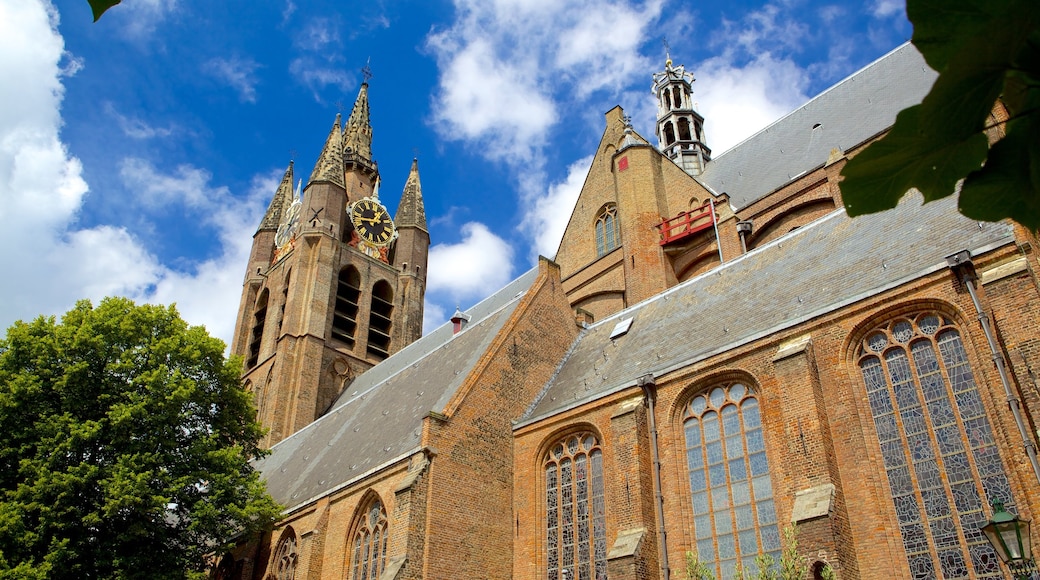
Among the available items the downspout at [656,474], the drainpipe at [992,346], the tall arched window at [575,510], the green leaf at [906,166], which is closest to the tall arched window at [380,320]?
the tall arched window at [575,510]

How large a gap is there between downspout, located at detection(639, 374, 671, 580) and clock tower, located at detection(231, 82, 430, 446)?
23726mm

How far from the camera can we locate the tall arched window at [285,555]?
2206 cm

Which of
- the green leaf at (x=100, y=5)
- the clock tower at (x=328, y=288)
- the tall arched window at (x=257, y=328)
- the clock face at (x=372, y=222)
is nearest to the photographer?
the green leaf at (x=100, y=5)

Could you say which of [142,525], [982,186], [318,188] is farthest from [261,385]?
[982,186]

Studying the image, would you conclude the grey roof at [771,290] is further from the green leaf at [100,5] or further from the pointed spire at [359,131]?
the pointed spire at [359,131]

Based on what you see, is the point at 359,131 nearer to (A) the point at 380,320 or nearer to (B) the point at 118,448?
(A) the point at 380,320

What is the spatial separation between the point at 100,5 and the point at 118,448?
2085 cm

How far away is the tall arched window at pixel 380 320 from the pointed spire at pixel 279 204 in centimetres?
910

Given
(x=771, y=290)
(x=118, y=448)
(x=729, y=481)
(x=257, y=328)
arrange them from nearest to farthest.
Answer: (x=729, y=481)
(x=771, y=290)
(x=118, y=448)
(x=257, y=328)

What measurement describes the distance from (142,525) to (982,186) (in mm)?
20765

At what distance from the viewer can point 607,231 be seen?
30.0m

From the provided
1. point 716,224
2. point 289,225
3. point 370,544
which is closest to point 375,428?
point 370,544

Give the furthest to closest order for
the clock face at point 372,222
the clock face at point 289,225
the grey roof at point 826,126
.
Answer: the clock face at point 372,222 < the clock face at point 289,225 < the grey roof at point 826,126

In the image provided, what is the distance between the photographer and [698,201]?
28.8 metres
